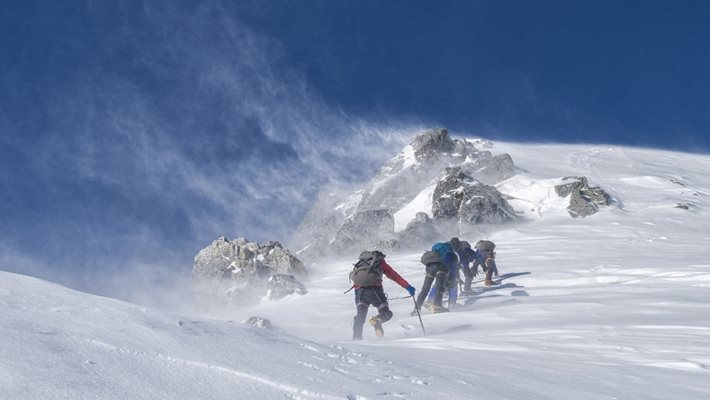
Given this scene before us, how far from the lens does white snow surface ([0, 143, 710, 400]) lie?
174 inches

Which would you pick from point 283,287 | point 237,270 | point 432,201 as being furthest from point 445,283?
point 432,201

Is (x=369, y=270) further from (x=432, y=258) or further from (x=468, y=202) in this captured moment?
(x=468, y=202)

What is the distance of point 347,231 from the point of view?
122 ft

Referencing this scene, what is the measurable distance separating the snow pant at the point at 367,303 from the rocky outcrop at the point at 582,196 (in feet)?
84.7

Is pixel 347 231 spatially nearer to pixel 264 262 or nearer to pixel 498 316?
pixel 264 262

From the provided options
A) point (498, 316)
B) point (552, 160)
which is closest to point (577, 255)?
point (498, 316)

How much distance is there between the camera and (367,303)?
39.3 ft

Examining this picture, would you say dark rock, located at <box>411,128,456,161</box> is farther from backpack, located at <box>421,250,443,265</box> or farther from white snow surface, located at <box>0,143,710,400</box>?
backpack, located at <box>421,250,443,265</box>

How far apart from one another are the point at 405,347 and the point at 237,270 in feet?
85.1

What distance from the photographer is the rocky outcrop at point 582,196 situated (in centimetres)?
3575

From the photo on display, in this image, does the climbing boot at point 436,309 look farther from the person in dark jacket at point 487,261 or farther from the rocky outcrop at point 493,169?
the rocky outcrop at point 493,169

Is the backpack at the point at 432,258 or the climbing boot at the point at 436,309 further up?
the backpack at the point at 432,258

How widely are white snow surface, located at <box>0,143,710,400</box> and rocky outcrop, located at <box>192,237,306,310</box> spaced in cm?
1024

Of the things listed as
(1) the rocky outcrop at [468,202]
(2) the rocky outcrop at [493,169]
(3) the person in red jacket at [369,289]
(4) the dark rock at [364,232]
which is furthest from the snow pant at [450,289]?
(2) the rocky outcrop at [493,169]
